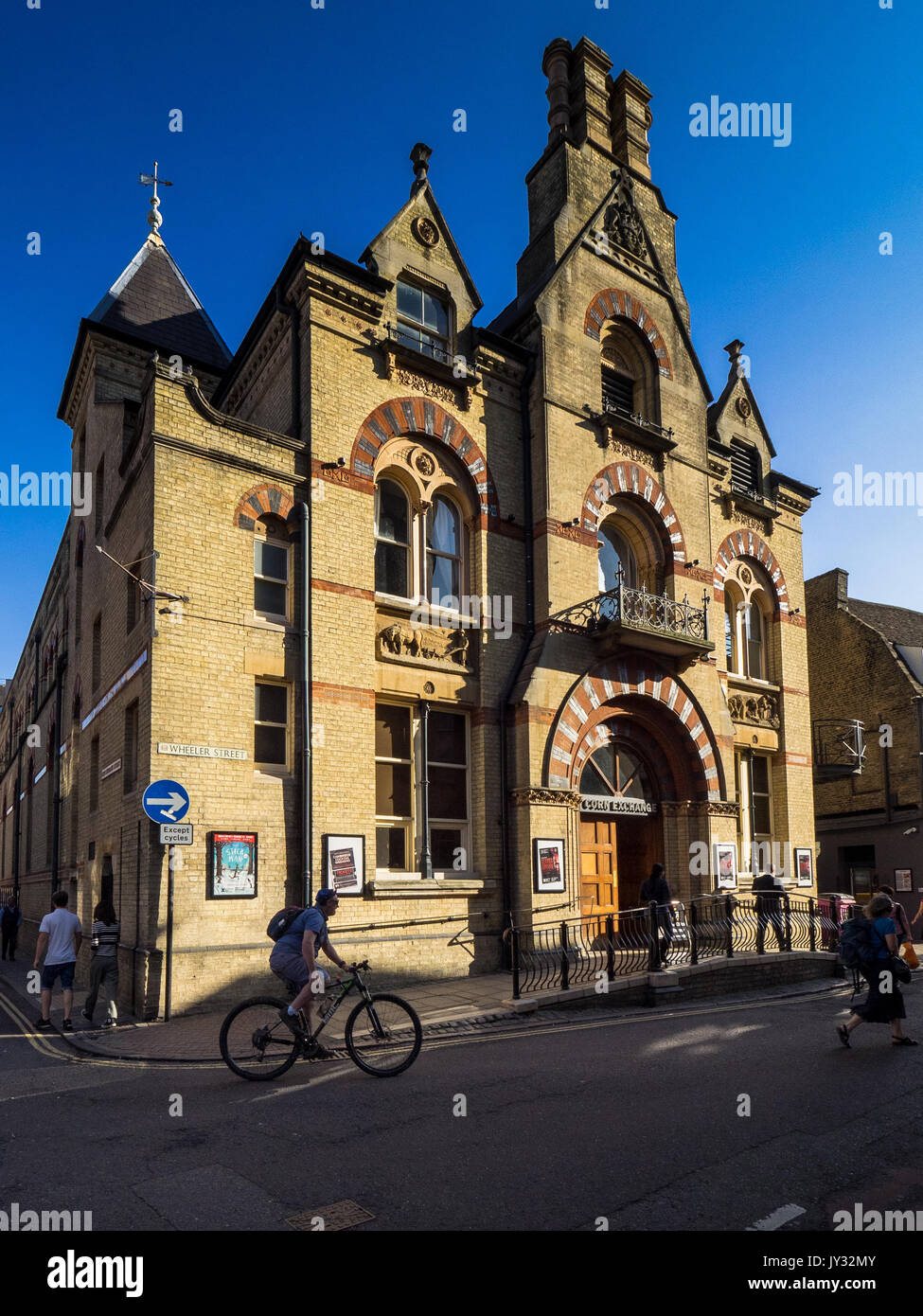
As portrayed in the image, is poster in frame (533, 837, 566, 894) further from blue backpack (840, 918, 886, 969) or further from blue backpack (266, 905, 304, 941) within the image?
blue backpack (266, 905, 304, 941)

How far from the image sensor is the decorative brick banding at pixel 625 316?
1984 centimetres

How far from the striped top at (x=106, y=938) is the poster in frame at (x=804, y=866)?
52.0ft

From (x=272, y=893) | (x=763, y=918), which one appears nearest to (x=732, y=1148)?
(x=272, y=893)

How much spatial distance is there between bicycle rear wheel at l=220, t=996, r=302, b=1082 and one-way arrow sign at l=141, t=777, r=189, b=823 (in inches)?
149

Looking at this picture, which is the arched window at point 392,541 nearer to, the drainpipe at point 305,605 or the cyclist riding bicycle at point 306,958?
the drainpipe at point 305,605

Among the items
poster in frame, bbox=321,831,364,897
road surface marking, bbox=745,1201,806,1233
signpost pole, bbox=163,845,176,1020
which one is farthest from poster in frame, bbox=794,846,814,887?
road surface marking, bbox=745,1201,806,1233

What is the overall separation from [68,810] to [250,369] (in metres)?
11.3

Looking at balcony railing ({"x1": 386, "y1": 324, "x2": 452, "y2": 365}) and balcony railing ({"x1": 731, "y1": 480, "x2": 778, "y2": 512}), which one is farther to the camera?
balcony railing ({"x1": 731, "y1": 480, "x2": 778, "y2": 512})

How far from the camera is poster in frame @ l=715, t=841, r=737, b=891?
19.3 metres

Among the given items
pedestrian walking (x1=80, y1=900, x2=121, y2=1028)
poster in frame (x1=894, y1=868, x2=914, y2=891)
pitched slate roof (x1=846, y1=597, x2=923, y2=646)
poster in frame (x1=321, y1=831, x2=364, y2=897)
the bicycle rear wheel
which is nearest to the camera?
the bicycle rear wheel

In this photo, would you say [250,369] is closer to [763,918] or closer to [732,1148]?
[763,918]

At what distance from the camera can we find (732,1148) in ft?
20.8

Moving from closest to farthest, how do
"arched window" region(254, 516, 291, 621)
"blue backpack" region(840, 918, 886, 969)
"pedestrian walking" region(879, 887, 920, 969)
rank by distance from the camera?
"blue backpack" region(840, 918, 886, 969)
"pedestrian walking" region(879, 887, 920, 969)
"arched window" region(254, 516, 291, 621)

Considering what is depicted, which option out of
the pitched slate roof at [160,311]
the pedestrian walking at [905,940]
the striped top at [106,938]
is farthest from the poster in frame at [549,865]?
the pitched slate roof at [160,311]
